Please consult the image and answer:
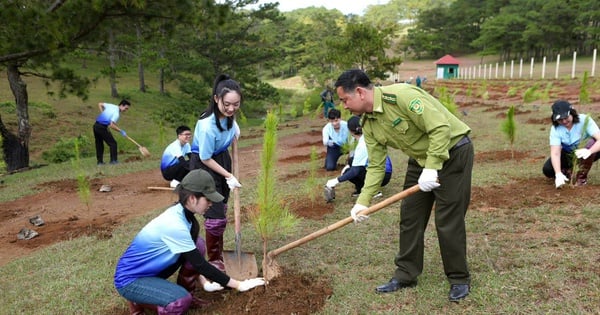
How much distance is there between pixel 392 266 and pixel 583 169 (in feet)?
9.92

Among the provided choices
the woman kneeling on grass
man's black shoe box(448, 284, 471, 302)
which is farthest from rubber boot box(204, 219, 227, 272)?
man's black shoe box(448, 284, 471, 302)

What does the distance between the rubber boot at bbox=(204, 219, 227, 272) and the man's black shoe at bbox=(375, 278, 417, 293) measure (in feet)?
4.13

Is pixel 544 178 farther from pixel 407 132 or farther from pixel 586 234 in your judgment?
pixel 407 132

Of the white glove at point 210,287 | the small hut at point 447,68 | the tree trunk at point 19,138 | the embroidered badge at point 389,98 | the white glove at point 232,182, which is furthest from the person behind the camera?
the small hut at point 447,68

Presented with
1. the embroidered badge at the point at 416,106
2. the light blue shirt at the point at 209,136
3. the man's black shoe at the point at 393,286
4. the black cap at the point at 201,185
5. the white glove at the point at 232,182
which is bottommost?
the man's black shoe at the point at 393,286

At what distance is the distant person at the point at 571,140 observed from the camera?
15.6 feet

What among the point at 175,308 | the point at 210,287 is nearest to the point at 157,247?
the point at 175,308

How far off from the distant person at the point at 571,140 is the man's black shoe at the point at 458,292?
2.74m

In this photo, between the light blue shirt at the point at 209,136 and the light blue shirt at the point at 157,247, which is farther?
the light blue shirt at the point at 209,136

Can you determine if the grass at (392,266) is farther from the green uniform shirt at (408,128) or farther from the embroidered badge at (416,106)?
the embroidered badge at (416,106)

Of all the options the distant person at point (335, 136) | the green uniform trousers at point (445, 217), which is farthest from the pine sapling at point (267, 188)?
the distant person at point (335, 136)

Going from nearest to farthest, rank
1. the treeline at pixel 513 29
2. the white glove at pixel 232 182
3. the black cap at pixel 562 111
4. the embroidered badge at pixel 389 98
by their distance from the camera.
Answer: the embroidered badge at pixel 389 98 < the white glove at pixel 232 182 < the black cap at pixel 562 111 < the treeline at pixel 513 29

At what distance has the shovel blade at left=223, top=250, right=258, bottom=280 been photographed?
3520 mm

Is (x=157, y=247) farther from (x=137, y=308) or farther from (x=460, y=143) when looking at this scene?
(x=460, y=143)
